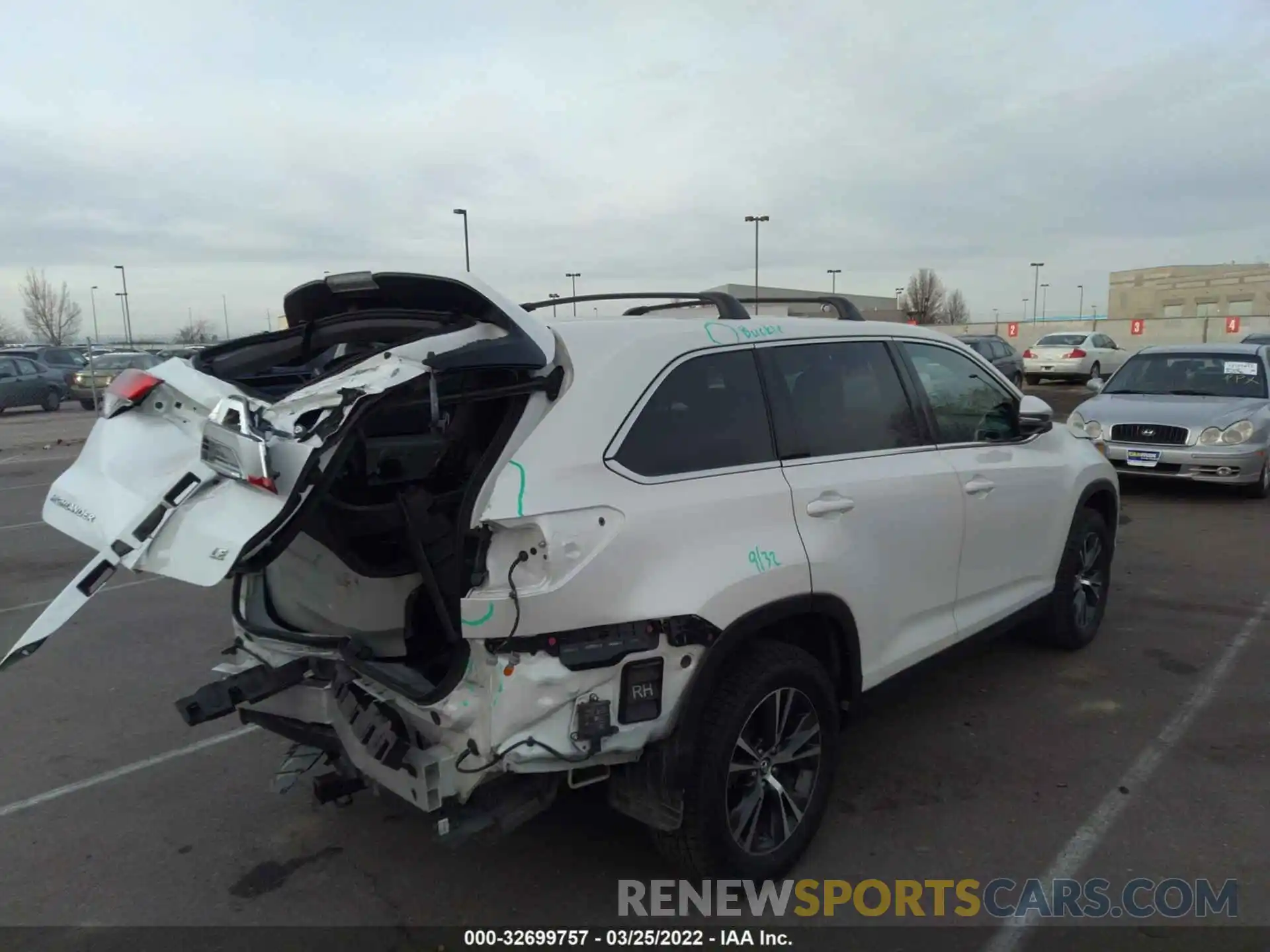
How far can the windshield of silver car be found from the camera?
10.2 meters

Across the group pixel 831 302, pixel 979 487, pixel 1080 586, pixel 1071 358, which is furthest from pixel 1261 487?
pixel 1071 358

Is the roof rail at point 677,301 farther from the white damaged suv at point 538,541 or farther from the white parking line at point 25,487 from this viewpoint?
the white parking line at point 25,487

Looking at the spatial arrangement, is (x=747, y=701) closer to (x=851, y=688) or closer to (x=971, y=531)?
(x=851, y=688)

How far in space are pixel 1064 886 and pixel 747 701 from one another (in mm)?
1325

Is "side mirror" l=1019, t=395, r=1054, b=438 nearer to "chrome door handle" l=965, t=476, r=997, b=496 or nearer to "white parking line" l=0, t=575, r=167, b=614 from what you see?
"chrome door handle" l=965, t=476, r=997, b=496

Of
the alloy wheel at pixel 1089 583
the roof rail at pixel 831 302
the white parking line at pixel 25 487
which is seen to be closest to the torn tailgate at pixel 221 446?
the roof rail at pixel 831 302

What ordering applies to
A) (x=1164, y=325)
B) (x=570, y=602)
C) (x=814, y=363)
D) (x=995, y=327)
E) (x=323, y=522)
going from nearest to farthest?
(x=570, y=602) → (x=323, y=522) → (x=814, y=363) → (x=1164, y=325) → (x=995, y=327)

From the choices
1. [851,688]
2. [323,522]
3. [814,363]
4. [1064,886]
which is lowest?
[1064,886]

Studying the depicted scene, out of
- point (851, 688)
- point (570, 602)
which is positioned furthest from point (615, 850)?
point (570, 602)

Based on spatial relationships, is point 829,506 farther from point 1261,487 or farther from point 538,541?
point 1261,487

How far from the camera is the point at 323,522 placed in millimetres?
3215

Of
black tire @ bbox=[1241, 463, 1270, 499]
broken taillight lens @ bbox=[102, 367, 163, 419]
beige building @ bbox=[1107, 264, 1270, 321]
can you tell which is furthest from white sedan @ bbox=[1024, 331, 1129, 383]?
beige building @ bbox=[1107, 264, 1270, 321]

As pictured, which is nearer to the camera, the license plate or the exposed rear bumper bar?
the exposed rear bumper bar

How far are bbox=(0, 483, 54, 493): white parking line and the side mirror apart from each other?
12.1 m
